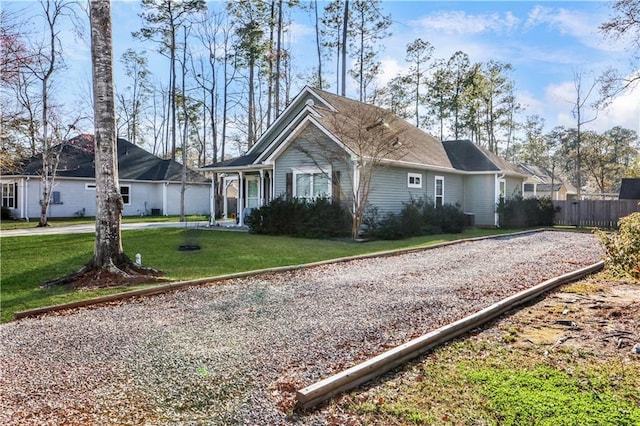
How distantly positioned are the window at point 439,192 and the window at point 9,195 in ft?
77.5

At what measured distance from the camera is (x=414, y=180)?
17.9 metres

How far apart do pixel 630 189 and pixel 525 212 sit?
11585 mm

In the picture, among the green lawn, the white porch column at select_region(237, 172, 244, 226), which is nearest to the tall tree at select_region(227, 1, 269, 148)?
the white porch column at select_region(237, 172, 244, 226)

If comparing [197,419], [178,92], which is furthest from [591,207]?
[178,92]

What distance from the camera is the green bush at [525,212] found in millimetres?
20656

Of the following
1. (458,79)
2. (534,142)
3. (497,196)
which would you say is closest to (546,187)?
(534,142)

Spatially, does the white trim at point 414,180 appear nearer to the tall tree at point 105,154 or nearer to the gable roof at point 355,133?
the gable roof at point 355,133

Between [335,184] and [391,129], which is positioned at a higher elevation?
[391,129]

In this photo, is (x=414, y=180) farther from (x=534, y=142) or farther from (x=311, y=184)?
(x=534, y=142)

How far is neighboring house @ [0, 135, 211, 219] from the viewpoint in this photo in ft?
76.6

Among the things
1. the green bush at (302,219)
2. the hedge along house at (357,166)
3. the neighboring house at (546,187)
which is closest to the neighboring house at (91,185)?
the hedge along house at (357,166)

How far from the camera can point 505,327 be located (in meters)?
4.77

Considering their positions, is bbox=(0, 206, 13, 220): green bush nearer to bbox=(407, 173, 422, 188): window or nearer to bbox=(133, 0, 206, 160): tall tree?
bbox=(133, 0, 206, 160): tall tree

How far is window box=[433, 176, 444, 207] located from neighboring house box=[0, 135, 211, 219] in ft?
60.5
